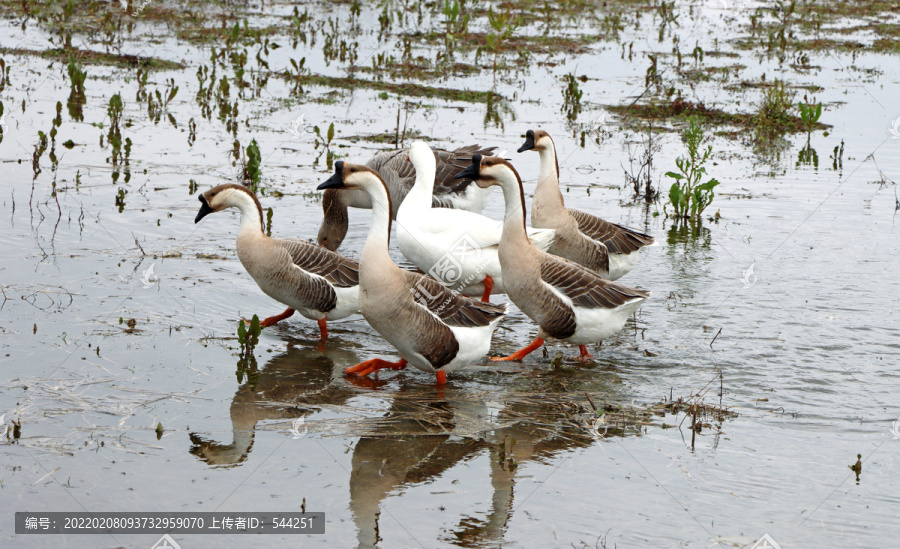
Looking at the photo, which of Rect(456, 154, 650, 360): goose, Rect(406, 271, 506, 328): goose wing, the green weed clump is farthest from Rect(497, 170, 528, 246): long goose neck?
the green weed clump

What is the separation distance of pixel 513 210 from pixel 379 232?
1.29 meters

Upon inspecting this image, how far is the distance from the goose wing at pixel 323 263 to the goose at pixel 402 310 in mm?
1038

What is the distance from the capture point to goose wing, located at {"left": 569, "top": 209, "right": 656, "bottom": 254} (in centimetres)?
909

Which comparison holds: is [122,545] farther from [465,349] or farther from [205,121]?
[205,121]

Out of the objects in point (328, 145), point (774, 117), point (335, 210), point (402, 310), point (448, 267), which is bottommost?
point (448, 267)

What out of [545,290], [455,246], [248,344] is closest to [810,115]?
[455,246]

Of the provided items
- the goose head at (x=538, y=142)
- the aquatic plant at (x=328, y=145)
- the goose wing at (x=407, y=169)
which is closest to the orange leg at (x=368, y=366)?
the goose head at (x=538, y=142)

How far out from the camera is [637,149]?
1447 centimetres

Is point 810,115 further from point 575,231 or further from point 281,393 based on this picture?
point 281,393

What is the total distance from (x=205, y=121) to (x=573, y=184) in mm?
6161

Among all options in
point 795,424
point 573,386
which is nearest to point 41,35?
point 573,386

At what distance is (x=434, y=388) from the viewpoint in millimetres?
6734

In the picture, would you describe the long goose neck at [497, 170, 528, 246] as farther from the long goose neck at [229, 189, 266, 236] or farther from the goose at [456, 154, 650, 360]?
the long goose neck at [229, 189, 266, 236]

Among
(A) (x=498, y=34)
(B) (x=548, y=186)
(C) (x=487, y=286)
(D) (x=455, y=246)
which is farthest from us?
(A) (x=498, y=34)
